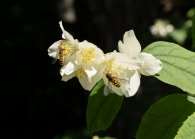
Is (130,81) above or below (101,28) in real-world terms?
below

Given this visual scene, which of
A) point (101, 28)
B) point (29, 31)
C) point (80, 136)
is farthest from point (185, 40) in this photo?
point (29, 31)

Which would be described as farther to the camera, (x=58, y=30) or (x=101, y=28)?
(x=58, y=30)

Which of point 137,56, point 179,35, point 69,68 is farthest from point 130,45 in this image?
point 179,35

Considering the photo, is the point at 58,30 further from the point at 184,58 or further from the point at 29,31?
the point at 184,58

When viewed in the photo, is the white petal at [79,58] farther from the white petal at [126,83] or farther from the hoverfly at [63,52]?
the white petal at [126,83]

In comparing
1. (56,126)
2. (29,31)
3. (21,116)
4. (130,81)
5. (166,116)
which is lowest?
(56,126)

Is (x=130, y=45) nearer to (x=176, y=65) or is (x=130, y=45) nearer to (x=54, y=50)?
(x=176, y=65)

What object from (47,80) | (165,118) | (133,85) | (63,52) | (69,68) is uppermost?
(63,52)
